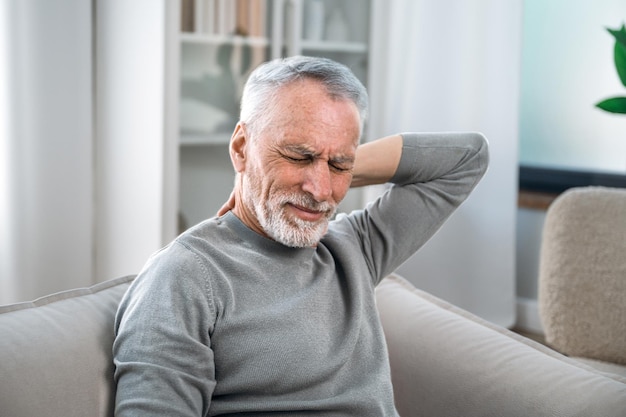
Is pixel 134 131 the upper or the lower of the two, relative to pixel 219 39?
lower

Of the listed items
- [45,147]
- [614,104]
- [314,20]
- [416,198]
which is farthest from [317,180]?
[314,20]

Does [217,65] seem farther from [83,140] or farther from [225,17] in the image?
[83,140]

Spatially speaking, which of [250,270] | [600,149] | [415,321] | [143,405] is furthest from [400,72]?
[143,405]

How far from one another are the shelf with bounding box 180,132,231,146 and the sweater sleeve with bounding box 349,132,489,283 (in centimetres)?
123

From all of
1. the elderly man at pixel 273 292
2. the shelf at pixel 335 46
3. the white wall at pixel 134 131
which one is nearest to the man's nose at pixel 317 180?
the elderly man at pixel 273 292

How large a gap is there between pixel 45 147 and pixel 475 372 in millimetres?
1544

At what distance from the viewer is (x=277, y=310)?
1316 millimetres

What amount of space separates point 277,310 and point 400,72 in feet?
7.00

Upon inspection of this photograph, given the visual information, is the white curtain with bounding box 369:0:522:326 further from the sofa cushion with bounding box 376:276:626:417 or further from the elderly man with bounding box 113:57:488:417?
the elderly man with bounding box 113:57:488:417

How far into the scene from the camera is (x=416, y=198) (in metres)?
1.61

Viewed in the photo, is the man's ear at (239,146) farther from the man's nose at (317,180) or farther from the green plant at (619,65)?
the green plant at (619,65)

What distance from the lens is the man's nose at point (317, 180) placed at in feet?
4.42

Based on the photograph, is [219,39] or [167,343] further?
[219,39]

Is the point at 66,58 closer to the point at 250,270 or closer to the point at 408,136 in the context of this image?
the point at 408,136
